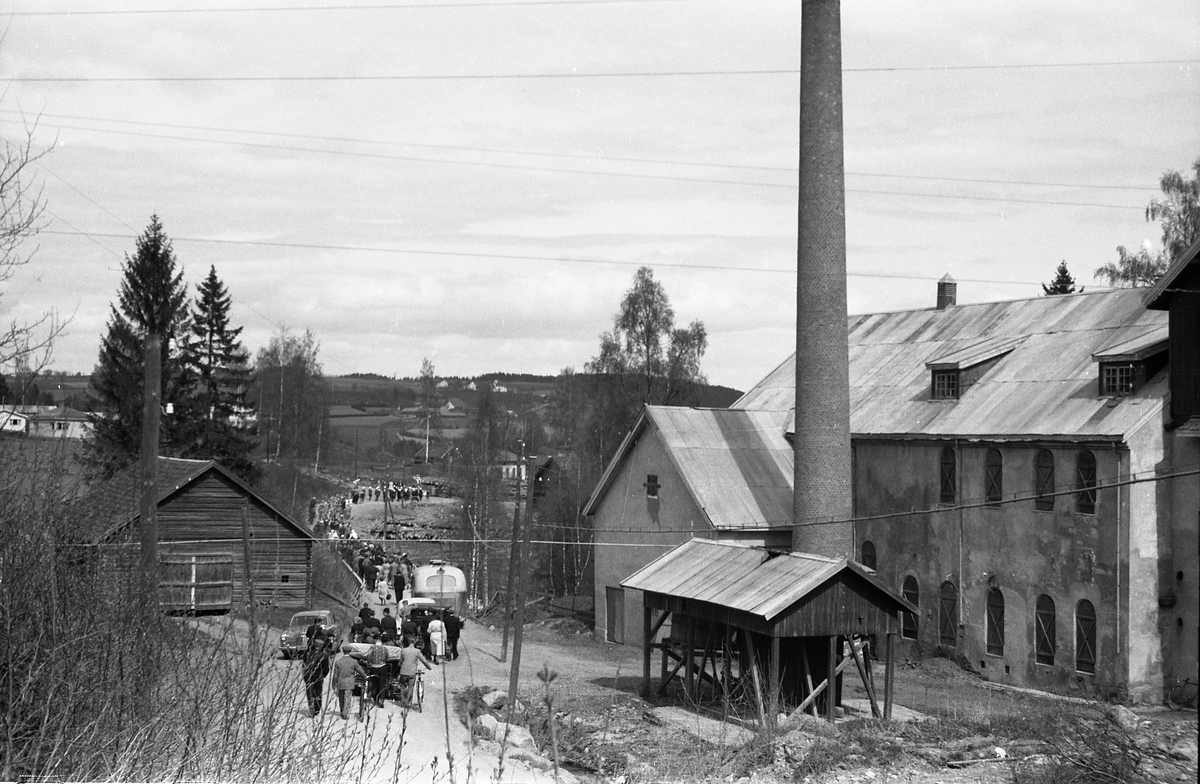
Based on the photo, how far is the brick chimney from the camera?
3925cm

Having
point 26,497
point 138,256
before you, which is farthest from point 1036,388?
point 138,256

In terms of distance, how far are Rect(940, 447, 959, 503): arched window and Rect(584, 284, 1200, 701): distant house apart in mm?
45

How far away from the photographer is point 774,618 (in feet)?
68.5

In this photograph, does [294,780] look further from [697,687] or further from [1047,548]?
[1047,548]

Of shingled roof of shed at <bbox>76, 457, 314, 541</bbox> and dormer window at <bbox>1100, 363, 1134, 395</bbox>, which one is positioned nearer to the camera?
dormer window at <bbox>1100, 363, 1134, 395</bbox>

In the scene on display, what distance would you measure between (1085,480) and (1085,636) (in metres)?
3.50

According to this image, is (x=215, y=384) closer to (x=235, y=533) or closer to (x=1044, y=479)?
(x=235, y=533)

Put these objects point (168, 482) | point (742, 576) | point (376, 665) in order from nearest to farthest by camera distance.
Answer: point (376, 665) → point (742, 576) → point (168, 482)

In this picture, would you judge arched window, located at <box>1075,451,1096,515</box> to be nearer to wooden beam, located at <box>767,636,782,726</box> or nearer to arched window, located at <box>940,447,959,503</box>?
arched window, located at <box>940,447,959,503</box>

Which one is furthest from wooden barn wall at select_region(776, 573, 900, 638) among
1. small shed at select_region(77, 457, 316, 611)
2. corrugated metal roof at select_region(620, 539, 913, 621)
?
small shed at select_region(77, 457, 316, 611)

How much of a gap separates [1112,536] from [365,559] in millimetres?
29409

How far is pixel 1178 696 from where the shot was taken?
80.9 feet

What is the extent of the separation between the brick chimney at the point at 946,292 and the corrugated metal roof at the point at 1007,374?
163 cm

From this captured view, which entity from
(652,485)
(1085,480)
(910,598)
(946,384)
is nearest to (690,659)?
(910,598)
